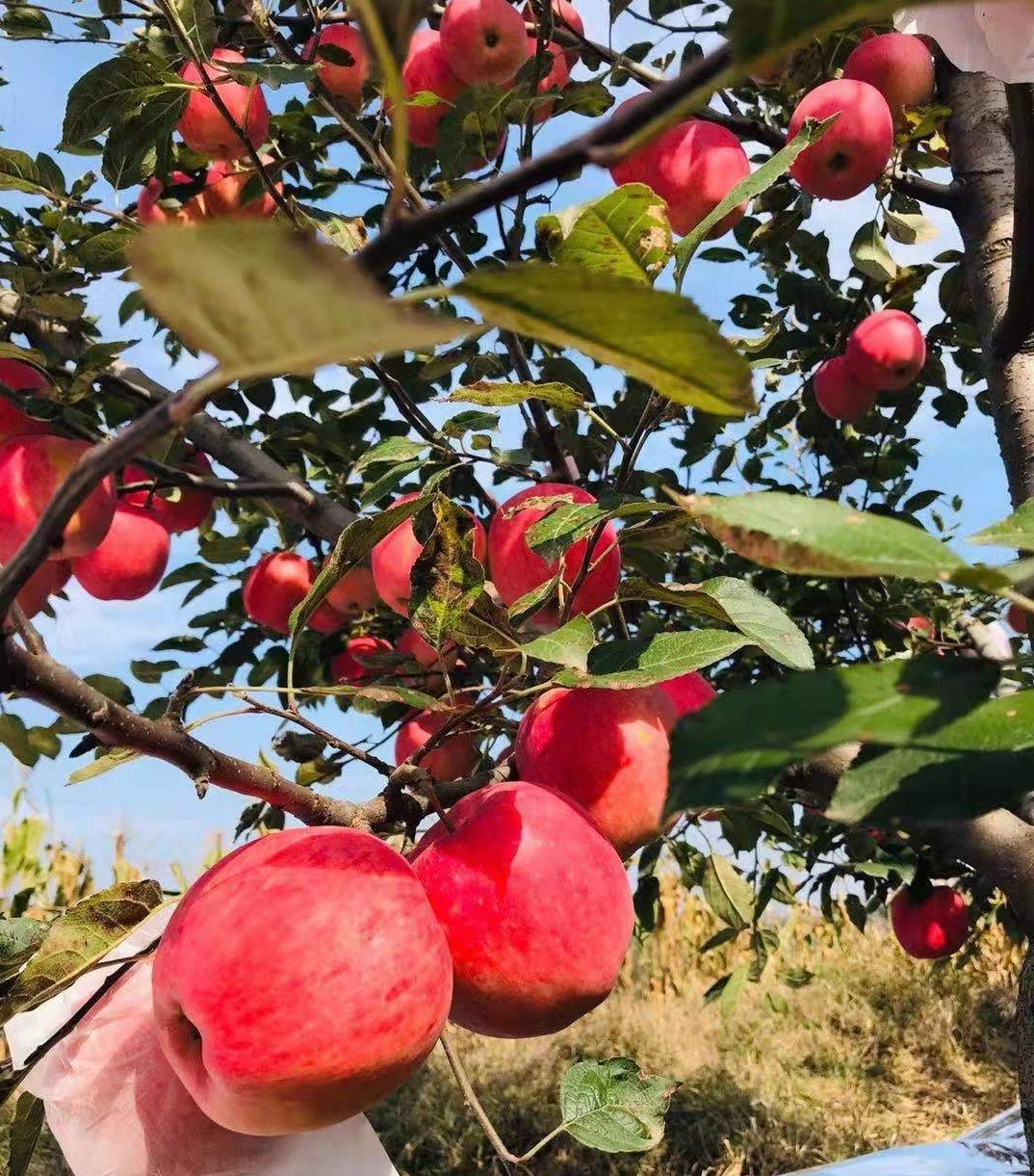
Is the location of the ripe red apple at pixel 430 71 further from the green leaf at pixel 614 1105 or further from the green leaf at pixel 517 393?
the green leaf at pixel 614 1105

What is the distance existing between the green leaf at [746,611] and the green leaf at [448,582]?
115mm

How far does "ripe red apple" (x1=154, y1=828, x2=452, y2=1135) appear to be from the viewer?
0.49m

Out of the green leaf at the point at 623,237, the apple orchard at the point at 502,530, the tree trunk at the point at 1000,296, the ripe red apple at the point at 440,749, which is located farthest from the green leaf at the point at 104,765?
the tree trunk at the point at 1000,296

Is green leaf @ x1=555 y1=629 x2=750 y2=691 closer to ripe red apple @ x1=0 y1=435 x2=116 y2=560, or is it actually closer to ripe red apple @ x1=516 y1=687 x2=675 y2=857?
ripe red apple @ x1=516 y1=687 x2=675 y2=857

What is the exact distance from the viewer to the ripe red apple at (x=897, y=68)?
1275 mm

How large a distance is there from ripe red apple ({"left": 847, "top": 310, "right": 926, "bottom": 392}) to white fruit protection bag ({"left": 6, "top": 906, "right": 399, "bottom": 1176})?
1311 millimetres

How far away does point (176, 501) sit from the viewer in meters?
1.33

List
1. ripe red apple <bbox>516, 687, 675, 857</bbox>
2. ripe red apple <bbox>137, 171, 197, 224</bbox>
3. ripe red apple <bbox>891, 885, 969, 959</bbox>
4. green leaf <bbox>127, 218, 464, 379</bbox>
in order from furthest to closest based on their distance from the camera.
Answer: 1. ripe red apple <bbox>891, 885, 969, 959</bbox>
2. ripe red apple <bbox>137, 171, 197, 224</bbox>
3. ripe red apple <bbox>516, 687, 675, 857</bbox>
4. green leaf <bbox>127, 218, 464, 379</bbox>

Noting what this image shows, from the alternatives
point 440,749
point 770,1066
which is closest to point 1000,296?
point 440,749

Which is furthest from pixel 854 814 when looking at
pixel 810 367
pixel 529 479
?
pixel 810 367

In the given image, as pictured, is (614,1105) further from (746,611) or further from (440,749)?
(440,749)

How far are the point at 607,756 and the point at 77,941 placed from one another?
37 cm

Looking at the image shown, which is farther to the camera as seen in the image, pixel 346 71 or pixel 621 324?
pixel 346 71

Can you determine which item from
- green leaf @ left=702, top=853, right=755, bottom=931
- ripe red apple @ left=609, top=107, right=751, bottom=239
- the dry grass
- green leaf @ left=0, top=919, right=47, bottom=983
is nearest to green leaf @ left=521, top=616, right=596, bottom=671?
green leaf @ left=0, top=919, right=47, bottom=983
